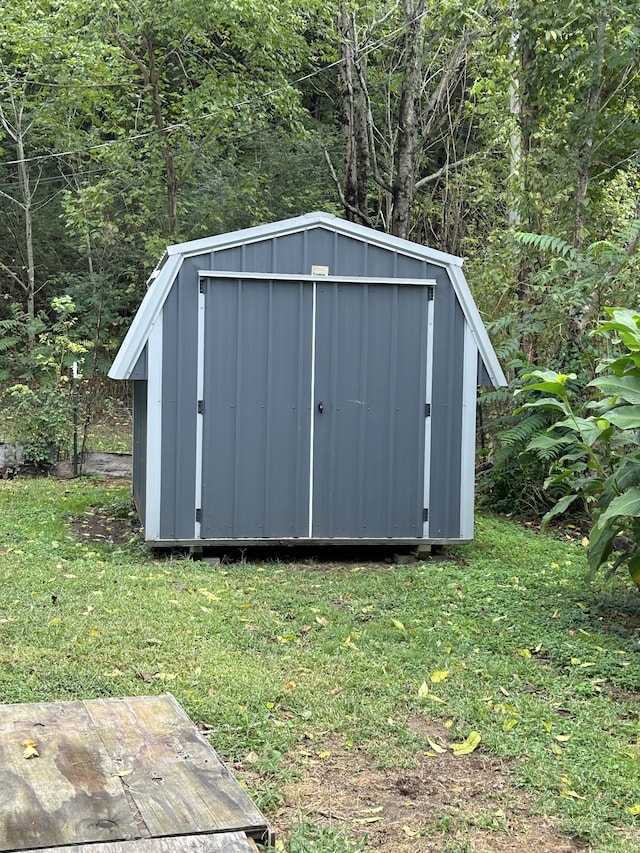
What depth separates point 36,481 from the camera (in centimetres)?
1118

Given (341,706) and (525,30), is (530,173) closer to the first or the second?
(525,30)

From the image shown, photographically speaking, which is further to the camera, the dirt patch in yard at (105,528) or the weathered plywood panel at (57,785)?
the dirt patch in yard at (105,528)

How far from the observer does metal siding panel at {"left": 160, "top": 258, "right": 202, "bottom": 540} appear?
727 centimetres

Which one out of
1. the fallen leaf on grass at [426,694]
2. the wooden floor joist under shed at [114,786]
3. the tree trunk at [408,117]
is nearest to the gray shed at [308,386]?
the fallen leaf on grass at [426,694]

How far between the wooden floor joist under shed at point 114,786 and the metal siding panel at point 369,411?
398 cm

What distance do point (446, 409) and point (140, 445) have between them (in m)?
2.80

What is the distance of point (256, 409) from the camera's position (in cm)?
742

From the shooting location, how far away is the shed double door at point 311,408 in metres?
7.38

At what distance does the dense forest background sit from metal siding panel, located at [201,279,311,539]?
2.63m

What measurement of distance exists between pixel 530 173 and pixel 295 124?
703cm

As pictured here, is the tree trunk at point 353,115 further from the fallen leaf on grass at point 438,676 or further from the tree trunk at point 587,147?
the fallen leaf on grass at point 438,676

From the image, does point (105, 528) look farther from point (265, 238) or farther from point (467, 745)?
point (467, 745)

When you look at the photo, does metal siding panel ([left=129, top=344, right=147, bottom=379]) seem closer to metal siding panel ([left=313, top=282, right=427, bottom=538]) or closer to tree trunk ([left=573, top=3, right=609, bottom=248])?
metal siding panel ([left=313, top=282, right=427, bottom=538])

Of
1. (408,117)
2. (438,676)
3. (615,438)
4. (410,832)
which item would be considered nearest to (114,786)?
(410,832)
